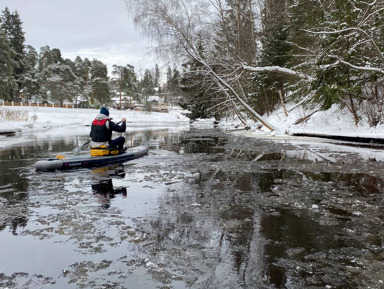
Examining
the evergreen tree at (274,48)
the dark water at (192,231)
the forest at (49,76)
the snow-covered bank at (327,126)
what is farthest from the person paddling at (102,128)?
the forest at (49,76)

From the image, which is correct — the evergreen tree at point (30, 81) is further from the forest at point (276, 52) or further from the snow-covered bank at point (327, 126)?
the snow-covered bank at point (327, 126)

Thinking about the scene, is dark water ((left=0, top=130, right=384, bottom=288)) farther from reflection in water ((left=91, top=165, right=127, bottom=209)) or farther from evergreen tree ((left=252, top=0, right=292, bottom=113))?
evergreen tree ((left=252, top=0, right=292, bottom=113))

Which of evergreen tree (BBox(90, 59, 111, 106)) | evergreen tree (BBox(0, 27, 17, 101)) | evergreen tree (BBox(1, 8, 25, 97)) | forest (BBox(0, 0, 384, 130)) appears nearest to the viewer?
forest (BBox(0, 0, 384, 130))

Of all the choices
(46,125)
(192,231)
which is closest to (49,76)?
(46,125)

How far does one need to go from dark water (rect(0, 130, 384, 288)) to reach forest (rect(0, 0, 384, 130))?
9395mm

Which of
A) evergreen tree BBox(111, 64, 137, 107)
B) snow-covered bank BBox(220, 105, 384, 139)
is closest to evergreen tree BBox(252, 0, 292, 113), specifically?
snow-covered bank BBox(220, 105, 384, 139)

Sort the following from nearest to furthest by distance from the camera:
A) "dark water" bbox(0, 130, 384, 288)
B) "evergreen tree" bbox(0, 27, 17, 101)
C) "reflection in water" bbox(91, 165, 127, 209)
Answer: "dark water" bbox(0, 130, 384, 288)
"reflection in water" bbox(91, 165, 127, 209)
"evergreen tree" bbox(0, 27, 17, 101)

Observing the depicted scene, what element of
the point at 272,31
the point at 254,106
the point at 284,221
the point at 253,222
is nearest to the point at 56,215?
the point at 253,222

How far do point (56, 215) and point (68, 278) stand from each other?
1978 mm

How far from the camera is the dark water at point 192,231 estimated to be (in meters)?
2.80

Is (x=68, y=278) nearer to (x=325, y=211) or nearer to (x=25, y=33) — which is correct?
(x=325, y=211)

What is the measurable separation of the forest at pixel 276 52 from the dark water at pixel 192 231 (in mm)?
9395

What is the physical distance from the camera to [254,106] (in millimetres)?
29516

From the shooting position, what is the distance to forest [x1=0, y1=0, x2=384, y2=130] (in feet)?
46.6
